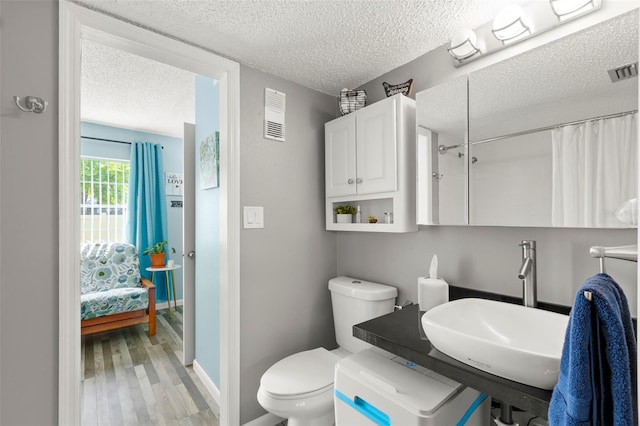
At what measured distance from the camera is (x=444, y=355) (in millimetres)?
998

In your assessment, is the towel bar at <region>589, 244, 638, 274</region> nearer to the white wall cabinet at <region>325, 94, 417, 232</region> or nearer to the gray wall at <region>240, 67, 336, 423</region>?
the white wall cabinet at <region>325, 94, 417, 232</region>

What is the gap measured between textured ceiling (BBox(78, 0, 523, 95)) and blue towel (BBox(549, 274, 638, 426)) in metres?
1.30

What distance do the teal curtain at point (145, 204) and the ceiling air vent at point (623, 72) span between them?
445cm

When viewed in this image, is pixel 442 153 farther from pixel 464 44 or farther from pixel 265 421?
pixel 265 421

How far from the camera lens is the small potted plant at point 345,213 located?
2.00 m

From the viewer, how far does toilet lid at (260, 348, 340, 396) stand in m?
1.42

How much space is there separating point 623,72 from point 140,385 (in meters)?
3.27

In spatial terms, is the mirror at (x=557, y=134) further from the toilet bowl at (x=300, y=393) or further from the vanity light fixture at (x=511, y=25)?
the toilet bowl at (x=300, y=393)
